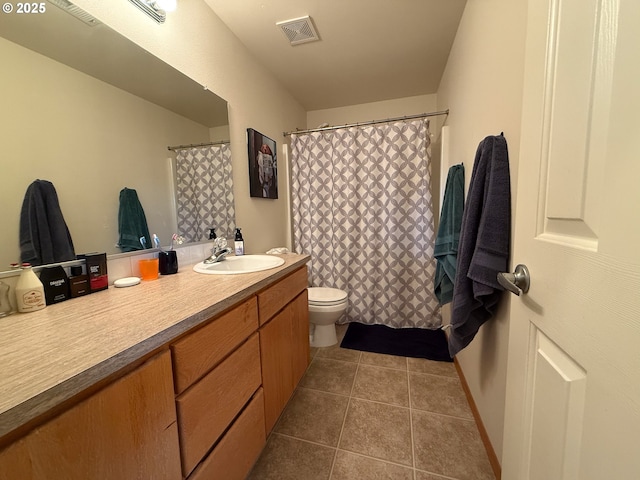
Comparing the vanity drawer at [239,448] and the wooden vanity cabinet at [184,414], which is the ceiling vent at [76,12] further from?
the vanity drawer at [239,448]

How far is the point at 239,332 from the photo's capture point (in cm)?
91

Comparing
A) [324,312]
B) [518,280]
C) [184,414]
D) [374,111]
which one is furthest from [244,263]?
[374,111]

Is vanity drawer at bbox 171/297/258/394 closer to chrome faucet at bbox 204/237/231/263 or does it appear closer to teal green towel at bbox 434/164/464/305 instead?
chrome faucet at bbox 204/237/231/263

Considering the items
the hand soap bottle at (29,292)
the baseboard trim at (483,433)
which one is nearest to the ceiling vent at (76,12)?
the hand soap bottle at (29,292)

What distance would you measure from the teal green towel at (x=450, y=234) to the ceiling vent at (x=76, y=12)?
1859 millimetres

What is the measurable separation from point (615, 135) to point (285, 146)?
2.28 metres

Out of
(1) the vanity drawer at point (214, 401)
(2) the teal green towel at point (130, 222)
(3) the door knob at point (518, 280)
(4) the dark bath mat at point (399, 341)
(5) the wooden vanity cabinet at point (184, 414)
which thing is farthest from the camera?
(4) the dark bath mat at point (399, 341)

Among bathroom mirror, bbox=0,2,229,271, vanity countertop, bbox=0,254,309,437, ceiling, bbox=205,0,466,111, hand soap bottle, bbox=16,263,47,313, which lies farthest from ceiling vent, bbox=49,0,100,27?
vanity countertop, bbox=0,254,309,437

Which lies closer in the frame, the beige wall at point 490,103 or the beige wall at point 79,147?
the beige wall at point 79,147

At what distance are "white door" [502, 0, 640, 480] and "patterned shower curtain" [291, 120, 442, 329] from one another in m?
1.58

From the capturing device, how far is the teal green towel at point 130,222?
1.04 metres

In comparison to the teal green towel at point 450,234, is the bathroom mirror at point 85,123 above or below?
above

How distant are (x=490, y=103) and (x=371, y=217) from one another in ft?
4.13

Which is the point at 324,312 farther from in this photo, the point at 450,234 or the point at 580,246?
the point at 580,246
